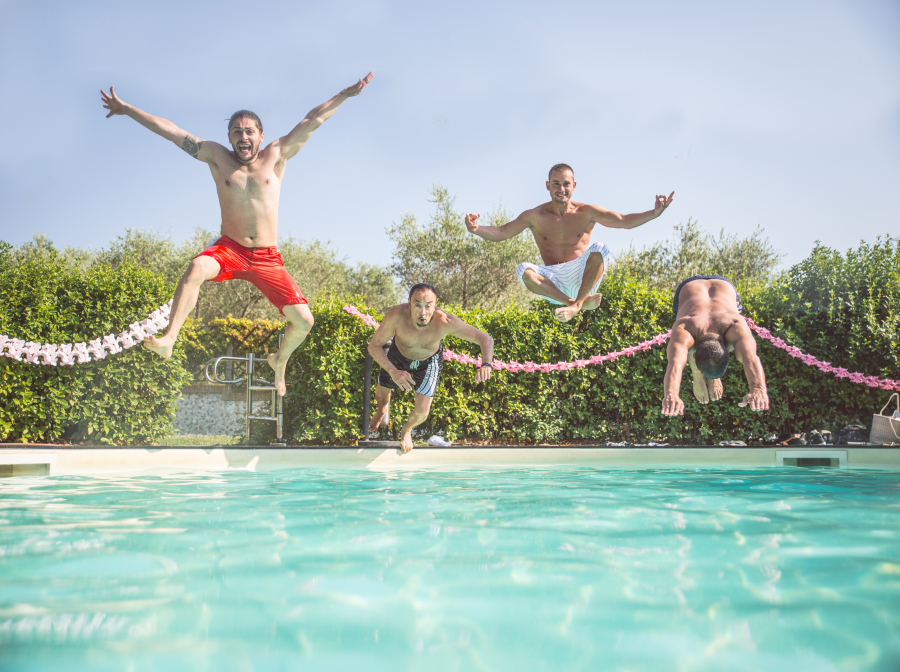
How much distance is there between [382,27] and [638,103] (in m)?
5.75

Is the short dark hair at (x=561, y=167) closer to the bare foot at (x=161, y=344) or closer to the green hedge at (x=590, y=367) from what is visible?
the green hedge at (x=590, y=367)

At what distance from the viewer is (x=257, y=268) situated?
5.59 m

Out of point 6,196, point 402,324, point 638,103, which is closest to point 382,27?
point 402,324

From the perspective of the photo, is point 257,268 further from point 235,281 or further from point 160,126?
point 235,281

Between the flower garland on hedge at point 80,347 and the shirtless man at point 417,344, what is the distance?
11.3ft

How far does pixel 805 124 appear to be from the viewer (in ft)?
47.9

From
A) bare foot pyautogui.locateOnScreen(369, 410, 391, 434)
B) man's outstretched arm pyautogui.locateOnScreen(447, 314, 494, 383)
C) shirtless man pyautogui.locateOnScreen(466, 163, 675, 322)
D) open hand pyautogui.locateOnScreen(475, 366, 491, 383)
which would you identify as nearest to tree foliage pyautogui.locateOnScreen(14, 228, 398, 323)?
bare foot pyautogui.locateOnScreen(369, 410, 391, 434)

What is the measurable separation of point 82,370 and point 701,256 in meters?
24.4

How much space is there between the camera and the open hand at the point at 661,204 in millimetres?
6139

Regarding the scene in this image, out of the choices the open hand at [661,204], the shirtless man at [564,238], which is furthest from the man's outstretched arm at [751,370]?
the shirtless man at [564,238]

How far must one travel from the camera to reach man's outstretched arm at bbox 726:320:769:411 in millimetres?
4875

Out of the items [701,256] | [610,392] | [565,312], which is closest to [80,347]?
[565,312]

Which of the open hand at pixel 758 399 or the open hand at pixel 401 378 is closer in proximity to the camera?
the open hand at pixel 758 399

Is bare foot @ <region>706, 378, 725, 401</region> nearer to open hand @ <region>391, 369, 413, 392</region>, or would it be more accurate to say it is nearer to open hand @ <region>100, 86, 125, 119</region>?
open hand @ <region>391, 369, 413, 392</region>
